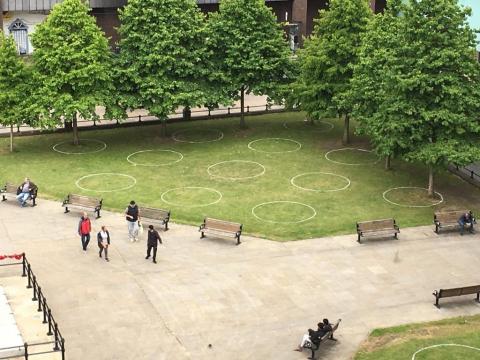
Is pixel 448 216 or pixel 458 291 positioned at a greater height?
pixel 448 216

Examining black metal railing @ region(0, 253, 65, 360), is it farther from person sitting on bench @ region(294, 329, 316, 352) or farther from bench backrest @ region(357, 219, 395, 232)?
bench backrest @ region(357, 219, 395, 232)

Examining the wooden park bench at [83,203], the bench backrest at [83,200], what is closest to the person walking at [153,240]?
the wooden park bench at [83,203]

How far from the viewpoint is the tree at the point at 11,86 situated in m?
47.6

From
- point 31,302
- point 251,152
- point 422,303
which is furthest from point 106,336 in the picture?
point 251,152

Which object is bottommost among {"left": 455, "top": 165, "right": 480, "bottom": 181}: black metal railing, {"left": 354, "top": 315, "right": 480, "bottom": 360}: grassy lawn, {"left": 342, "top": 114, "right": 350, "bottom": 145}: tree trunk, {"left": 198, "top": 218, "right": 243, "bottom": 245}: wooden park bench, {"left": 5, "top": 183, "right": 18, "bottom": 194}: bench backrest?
{"left": 354, "top": 315, "right": 480, "bottom": 360}: grassy lawn

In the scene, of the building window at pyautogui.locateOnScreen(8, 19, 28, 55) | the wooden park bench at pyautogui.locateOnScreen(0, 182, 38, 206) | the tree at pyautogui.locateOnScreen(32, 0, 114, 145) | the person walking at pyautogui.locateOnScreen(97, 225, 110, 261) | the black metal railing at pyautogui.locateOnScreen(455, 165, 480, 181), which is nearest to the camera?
the person walking at pyautogui.locateOnScreen(97, 225, 110, 261)

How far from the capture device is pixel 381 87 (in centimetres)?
4303

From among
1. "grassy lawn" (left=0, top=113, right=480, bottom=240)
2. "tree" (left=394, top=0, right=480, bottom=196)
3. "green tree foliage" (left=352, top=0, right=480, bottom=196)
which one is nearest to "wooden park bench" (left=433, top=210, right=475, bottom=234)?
"grassy lawn" (left=0, top=113, right=480, bottom=240)

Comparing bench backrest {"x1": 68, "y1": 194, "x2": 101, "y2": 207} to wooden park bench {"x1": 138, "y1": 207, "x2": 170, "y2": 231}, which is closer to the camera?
wooden park bench {"x1": 138, "y1": 207, "x2": 170, "y2": 231}

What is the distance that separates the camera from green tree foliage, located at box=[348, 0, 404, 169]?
4100cm

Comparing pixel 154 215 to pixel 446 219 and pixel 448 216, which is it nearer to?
pixel 446 219

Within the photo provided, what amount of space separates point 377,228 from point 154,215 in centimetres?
1058

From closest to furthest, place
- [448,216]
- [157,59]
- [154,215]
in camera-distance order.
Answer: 1. [154,215]
2. [448,216]
3. [157,59]

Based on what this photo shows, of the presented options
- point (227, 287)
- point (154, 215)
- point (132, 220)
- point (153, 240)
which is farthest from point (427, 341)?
point (154, 215)
